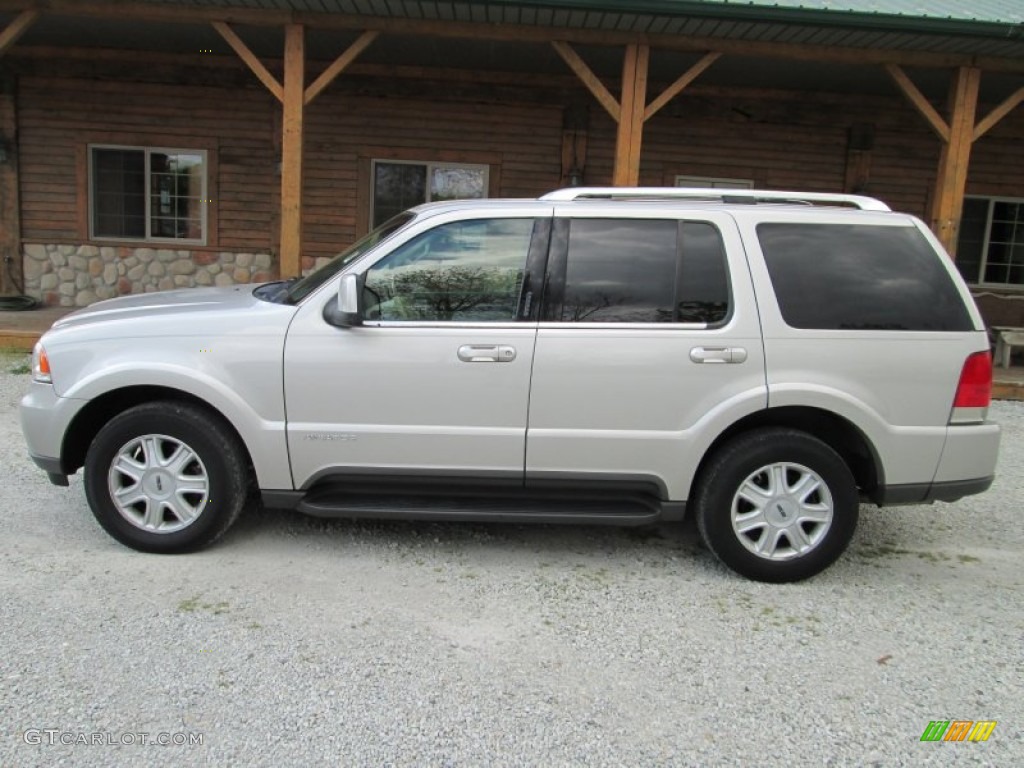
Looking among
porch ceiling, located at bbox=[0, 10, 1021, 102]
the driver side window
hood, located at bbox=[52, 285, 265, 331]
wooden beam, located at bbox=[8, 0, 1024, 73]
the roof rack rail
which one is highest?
porch ceiling, located at bbox=[0, 10, 1021, 102]

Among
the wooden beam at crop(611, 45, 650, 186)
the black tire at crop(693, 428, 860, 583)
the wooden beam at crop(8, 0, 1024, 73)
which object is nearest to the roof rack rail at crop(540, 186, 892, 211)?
the black tire at crop(693, 428, 860, 583)

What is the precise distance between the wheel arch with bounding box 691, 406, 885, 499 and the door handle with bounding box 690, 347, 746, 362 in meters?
0.30

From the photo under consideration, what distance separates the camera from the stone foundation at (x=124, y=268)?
11.8 m

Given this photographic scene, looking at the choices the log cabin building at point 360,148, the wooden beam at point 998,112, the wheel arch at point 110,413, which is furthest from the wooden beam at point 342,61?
the wooden beam at point 998,112

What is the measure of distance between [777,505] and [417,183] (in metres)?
9.32

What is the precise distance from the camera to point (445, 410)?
3684 millimetres

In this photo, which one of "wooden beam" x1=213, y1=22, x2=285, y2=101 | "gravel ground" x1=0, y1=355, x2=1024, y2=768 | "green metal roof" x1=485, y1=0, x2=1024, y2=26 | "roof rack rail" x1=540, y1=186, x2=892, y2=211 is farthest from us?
"wooden beam" x1=213, y1=22, x2=285, y2=101

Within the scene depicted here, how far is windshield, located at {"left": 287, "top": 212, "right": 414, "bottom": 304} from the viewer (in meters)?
3.85

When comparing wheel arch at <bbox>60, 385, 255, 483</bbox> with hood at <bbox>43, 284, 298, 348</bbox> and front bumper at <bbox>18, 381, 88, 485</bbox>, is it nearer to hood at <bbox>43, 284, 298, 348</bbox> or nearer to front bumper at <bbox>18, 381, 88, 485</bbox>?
front bumper at <bbox>18, 381, 88, 485</bbox>

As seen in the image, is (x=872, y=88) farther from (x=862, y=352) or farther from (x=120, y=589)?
(x=120, y=589)

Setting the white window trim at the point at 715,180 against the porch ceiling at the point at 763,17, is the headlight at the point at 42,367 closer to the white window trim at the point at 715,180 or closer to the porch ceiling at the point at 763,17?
the porch ceiling at the point at 763,17

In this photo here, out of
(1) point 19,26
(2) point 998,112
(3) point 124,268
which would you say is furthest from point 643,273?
(3) point 124,268

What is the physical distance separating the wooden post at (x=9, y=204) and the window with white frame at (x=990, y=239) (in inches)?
572

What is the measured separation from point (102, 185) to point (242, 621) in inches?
430
